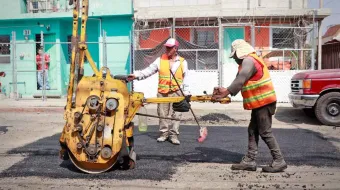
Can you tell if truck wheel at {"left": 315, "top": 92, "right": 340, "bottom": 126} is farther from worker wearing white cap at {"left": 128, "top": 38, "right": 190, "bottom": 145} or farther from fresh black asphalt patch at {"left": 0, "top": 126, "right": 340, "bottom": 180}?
worker wearing white cap at {"left": 128, "top": 38, "right": 190, "bottom": 145}

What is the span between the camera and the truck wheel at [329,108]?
10.3 meters

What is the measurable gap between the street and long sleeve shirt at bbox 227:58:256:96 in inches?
46.8

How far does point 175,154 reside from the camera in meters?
6.75

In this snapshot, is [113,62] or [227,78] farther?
[113,62]

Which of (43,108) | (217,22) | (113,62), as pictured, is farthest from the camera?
(113,62)

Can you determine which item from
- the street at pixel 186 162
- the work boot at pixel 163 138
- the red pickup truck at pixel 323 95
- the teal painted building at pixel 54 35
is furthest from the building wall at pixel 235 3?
the work boot at pixel 163 138

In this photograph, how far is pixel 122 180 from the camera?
209 inches

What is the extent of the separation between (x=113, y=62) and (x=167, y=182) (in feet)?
40.9

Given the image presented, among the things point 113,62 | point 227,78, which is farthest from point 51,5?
point 227,78

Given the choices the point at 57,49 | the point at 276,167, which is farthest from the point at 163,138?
the point at 57,49

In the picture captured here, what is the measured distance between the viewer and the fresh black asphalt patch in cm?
564

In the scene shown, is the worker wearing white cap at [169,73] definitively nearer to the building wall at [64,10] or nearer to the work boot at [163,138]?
the work boot at [163,138]

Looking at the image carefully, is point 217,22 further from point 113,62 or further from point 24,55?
point 24,55

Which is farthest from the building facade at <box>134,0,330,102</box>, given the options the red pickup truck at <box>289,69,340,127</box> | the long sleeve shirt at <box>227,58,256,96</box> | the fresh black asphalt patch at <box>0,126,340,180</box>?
the long sleeve shirt at <box>227,58,256,96</box>
